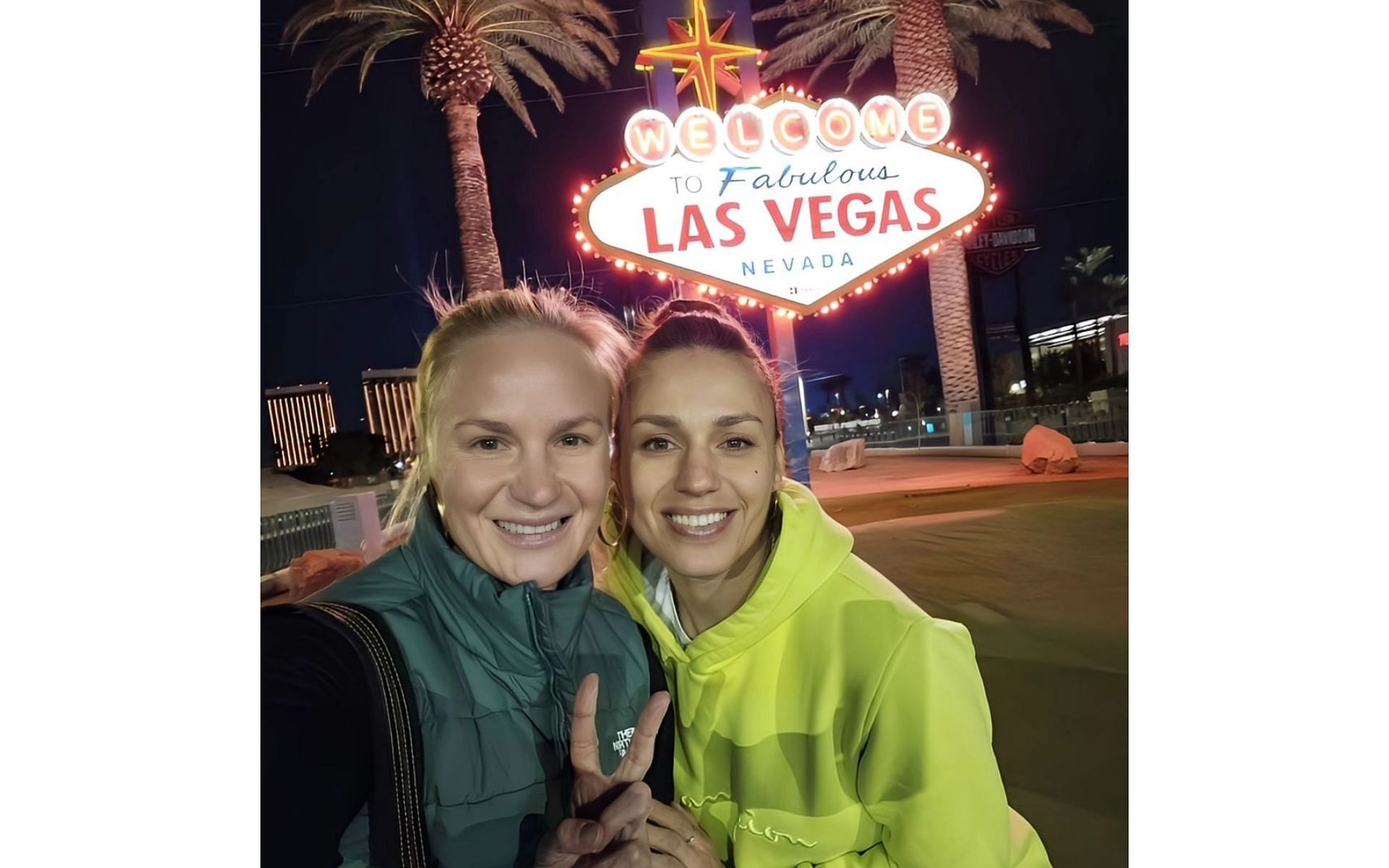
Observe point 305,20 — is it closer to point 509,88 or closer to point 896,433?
point 509,88

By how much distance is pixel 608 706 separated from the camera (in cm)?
193

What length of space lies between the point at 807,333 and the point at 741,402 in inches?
11.5

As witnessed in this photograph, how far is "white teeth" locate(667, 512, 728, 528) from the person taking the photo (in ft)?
6.15

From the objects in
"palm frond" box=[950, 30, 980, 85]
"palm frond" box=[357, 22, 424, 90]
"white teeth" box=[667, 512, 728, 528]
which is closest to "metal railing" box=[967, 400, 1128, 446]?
"white teeth" box=[667, 512, 728, 528]

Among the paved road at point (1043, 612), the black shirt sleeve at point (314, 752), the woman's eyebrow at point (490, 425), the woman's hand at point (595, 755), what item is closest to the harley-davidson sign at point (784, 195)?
the woman's eyebrow at point (490, 425)

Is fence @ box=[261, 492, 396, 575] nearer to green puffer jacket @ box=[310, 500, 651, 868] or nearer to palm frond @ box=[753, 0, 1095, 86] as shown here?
green puffer jacket @ box=[310, 500, 651, 868]

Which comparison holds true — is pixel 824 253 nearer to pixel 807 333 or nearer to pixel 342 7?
pixel 807 333

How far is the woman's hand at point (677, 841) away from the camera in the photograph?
1868 mm

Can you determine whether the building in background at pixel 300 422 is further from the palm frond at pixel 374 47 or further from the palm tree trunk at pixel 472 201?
the palm frond at pixel 374 47

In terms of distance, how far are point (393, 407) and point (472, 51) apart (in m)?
0.91

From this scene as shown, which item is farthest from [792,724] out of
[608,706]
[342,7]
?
[342,7]

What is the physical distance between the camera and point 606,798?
1829mm

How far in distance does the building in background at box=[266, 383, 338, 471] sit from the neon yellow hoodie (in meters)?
0.83

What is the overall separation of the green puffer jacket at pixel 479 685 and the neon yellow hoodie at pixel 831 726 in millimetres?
260
